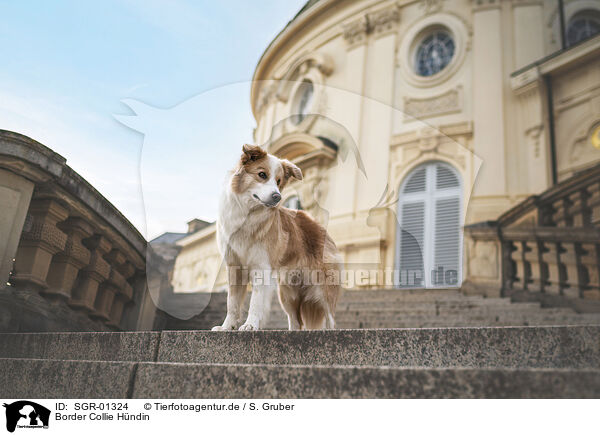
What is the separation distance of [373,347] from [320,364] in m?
0.27

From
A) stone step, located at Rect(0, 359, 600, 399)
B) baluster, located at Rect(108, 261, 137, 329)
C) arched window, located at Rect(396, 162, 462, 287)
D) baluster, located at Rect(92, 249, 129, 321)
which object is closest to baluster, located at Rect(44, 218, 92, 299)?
baluster, located at Rect(92, 249, 129, 321)

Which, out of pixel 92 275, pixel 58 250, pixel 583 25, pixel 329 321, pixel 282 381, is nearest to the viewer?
pixel 282 381

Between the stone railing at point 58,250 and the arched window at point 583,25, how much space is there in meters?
12.9

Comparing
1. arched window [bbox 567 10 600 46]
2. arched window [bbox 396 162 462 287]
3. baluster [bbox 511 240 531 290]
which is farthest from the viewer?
arched window [bbox 567 10 600 46]

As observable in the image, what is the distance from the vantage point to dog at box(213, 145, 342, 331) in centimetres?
294

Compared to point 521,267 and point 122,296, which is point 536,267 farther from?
point 122,296

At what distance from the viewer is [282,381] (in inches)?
75.9

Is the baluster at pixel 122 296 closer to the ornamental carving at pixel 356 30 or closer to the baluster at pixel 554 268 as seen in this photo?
the baluster at pixel 554 268

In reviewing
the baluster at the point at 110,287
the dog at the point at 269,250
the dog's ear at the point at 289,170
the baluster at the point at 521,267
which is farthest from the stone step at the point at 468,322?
the dog's ear at the point at 289,170

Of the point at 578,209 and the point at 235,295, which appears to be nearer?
the point at 235,295

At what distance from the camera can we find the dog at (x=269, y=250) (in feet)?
9.65

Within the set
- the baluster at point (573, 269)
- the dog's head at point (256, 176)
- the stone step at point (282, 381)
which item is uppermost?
the baluster at point (573, 269)

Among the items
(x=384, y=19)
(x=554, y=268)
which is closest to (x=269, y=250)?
(x=554, y=268)
